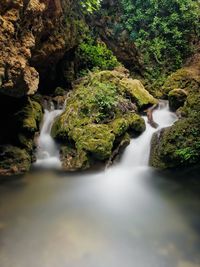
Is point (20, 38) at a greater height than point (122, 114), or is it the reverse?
point (20, 38)

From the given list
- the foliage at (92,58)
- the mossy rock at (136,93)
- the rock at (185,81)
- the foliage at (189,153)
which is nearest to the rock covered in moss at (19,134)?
the mossy rock at (136,93)

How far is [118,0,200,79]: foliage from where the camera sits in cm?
1424

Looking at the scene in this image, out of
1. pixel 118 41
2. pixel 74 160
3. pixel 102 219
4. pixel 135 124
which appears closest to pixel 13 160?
pixel 74 160

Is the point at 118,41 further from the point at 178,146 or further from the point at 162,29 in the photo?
the point at 178,146

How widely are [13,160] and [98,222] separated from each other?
363 centimetres

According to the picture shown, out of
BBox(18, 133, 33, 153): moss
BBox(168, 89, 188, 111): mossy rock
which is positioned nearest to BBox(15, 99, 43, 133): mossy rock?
BBox(18, 133, 33, 153): moss

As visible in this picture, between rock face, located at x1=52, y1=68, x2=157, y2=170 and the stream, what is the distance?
546 millimetres

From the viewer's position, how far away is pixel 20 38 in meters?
6.83

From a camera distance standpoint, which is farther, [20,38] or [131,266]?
[20,38]

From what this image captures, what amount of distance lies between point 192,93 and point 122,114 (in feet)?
11.4

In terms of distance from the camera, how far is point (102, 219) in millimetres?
5461

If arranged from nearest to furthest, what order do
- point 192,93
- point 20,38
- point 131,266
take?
point 131,266 → point 20,38 → point 192,93

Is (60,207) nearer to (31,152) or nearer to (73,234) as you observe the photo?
(73,234)

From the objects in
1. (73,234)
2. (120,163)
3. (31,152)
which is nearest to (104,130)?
(120,163)
